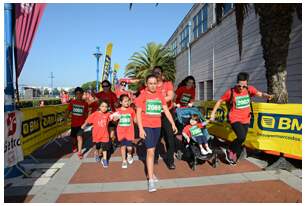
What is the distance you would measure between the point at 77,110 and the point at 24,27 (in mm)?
2750

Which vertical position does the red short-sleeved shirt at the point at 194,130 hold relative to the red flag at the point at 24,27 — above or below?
below

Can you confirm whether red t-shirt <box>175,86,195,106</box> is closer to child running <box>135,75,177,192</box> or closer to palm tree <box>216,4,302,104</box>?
palm tree <box>216,4,302,104</box>

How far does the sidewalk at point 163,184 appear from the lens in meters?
4.00

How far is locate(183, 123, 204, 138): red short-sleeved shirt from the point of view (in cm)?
587

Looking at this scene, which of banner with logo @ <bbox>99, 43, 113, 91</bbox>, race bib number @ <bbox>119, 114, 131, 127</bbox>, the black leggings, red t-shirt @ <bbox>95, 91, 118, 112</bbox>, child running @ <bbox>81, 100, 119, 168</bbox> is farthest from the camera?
banner with logo @ <bbox>99, 43, 113, 91</bbox>

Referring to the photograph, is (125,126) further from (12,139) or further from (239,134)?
(239,134)

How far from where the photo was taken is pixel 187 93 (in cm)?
682

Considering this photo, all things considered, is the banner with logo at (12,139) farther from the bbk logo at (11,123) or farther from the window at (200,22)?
the window at (200,22)

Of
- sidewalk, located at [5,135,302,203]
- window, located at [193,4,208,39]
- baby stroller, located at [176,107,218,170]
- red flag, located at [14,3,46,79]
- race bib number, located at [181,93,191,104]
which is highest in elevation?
window, located at [193,4,208,39]

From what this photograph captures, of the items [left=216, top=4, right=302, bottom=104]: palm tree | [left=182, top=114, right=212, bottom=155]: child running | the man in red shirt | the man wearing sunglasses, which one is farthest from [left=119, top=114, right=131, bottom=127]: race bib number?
[left=216, top=4, right=302, bottom=104]: palm tree

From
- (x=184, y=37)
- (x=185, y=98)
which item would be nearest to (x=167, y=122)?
(x=185, y=98)

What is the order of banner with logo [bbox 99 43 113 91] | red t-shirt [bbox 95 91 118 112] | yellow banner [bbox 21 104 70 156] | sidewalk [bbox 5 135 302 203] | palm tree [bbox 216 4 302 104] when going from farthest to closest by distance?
1. banner with logo [bbox 99 43 113 91]
2. red t-shirt [bbox 95 91 118 112]
3. palm tree [bbox 216 4 302 104]
4. yellow banner [bbox 21 104 70 156]
5. sidewalk [bbox 5 135 302 203]

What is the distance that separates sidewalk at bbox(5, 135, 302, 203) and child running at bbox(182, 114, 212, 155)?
1.38ft

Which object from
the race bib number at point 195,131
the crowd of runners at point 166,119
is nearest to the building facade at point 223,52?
the crowd of runners at point 166,119
